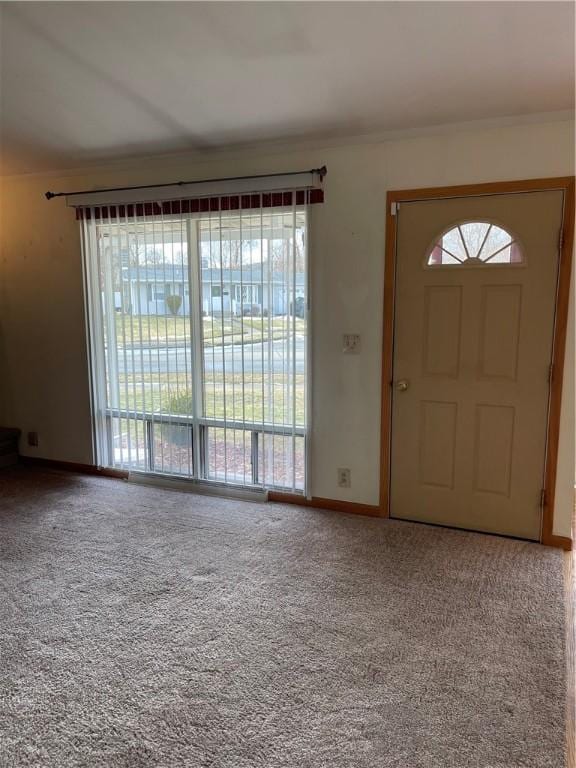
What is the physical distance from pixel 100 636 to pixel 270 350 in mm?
1910

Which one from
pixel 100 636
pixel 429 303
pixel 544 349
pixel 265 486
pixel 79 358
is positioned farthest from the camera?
pixel 79 358

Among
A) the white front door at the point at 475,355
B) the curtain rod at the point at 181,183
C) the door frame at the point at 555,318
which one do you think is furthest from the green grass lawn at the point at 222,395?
the curtain rod at the point at 181,183

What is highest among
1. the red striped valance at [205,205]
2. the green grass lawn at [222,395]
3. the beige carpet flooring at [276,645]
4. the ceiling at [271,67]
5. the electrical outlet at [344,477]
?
the ceiling at [271,67]

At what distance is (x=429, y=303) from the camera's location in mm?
3041

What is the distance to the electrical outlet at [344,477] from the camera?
3.37 metres

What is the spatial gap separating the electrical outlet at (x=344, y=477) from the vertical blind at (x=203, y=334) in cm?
26

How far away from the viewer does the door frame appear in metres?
2.72

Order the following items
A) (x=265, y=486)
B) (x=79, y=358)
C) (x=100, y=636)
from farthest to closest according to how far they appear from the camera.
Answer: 1. (x=79, y=358)
2. (x=265, y=486)
3. (x=100, y=636)

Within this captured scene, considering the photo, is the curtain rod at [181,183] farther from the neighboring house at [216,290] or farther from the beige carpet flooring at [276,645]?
the beige carpet flooring at [276,645]

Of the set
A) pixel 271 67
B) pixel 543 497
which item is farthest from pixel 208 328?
pixel 543 497

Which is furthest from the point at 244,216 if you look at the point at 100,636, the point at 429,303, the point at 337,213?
the point at 100,636

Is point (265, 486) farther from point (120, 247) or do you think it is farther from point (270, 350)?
point (120, 247)

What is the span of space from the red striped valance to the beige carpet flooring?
205 cm

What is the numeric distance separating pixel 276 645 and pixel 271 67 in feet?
8.30
